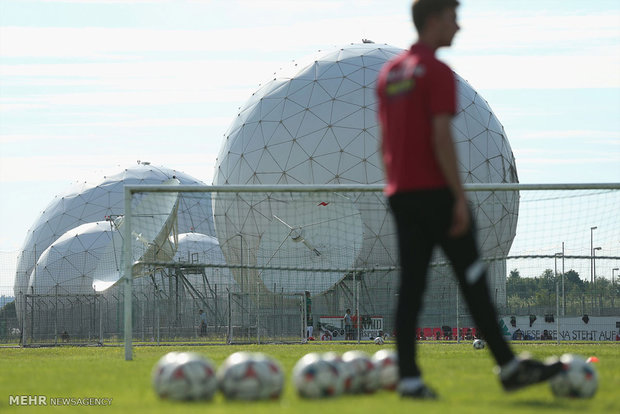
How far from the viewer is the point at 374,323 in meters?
27.2

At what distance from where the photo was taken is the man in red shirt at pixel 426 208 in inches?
209

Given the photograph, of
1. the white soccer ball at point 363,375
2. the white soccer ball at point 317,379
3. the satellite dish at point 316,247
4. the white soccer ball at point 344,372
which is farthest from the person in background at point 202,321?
the white soccer ball at point 317,379

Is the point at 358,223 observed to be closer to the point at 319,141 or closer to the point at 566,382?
the point at 319,141

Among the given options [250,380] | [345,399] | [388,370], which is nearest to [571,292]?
[388,370]

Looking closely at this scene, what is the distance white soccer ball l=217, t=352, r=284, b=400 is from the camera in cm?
516

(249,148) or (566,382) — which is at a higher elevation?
(249,148)

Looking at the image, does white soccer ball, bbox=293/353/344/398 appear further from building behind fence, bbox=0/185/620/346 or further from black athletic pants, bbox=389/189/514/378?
building behind fence, bbox=0/185/620/346

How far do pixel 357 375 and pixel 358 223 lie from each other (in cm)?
2298

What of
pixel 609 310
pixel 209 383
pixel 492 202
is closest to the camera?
pixel 209 383

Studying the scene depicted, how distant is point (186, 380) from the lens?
5152 millimetres

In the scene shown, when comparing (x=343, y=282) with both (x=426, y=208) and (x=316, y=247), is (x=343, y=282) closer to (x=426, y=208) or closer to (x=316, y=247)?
(x=316, y=247)

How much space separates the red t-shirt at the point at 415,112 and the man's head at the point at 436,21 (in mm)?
114

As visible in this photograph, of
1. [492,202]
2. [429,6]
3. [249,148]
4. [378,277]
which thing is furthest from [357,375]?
[249,148]

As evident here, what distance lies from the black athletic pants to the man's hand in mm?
126
